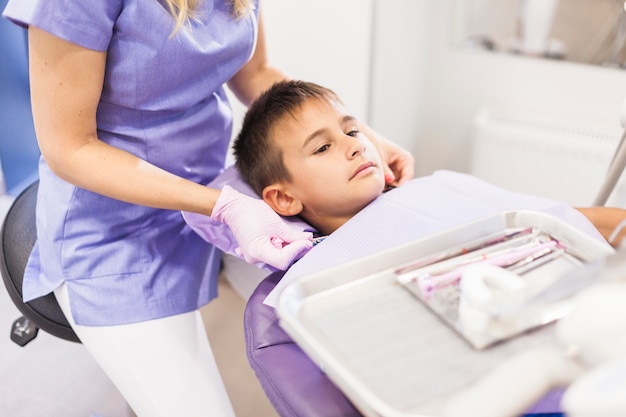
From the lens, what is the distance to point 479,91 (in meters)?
2.10

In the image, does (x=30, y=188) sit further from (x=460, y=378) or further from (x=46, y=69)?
(x=460, y=378)

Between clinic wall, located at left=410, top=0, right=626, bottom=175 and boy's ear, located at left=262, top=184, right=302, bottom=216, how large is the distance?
118 centimetres

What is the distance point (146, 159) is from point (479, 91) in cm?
138

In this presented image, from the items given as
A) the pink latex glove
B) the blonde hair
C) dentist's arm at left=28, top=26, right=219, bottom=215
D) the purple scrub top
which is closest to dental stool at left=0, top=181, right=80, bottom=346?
the purple scrub top

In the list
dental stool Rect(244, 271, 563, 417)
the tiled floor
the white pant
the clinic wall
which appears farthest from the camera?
the clinic wall

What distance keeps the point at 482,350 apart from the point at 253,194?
666mm

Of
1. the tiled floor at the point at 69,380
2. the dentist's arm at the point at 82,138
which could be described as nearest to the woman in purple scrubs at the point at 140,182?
the dentist's arm at the point at 82,138

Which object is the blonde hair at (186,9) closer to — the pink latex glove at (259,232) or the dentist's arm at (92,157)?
the dentist's arm at (92,157)

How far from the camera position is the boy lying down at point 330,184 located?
0.97 metres

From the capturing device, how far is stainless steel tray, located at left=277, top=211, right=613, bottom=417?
494 millimetres

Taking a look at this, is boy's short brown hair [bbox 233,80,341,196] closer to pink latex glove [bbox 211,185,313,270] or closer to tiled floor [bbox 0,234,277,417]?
pink latex glove [bbox 211,185,313,270]

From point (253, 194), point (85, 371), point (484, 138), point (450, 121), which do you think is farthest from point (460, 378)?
point (450, 121)

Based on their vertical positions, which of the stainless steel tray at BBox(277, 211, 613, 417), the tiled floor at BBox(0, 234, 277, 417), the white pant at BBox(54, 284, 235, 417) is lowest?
the tiled floor at BBox(0, 234, 277, 417)

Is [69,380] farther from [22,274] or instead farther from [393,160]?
[393,160]
